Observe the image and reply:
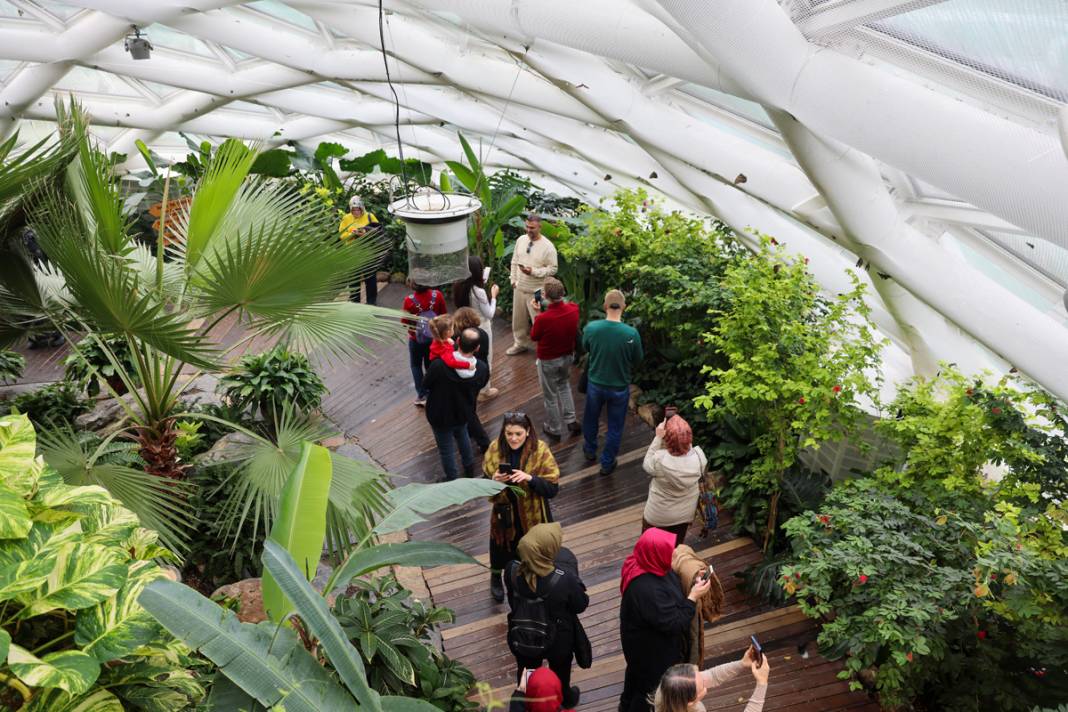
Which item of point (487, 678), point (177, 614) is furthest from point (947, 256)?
point (177, 614)

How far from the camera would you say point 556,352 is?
7695 millimetres

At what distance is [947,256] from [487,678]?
152 inches

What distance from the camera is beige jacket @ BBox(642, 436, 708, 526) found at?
562 cm

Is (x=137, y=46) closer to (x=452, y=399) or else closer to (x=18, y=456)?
(x=452, y=399)

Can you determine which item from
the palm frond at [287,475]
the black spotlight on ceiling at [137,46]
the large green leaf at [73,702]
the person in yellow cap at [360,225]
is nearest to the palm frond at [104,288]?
the palm frond at [287,475]

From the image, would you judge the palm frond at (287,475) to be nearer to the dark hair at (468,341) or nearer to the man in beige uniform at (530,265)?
the dark hair at (468,341)

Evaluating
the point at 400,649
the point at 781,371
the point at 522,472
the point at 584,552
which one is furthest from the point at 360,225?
the point at 400,649

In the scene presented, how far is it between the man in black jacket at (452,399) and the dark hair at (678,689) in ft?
11.5

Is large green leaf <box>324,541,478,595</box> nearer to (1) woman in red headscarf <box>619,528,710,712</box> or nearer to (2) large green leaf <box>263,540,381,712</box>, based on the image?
(2) large green leaf <box>263,540,381,712</box>

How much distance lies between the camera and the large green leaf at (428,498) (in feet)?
12.9

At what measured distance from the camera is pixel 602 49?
5.95m

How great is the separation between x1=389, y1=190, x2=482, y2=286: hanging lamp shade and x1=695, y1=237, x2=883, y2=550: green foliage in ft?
6.53

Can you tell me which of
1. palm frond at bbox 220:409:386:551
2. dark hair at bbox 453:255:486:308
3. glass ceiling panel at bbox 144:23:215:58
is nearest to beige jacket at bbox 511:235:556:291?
dark hair at bbox 453:255:486:308

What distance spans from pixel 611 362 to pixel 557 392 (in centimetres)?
118
